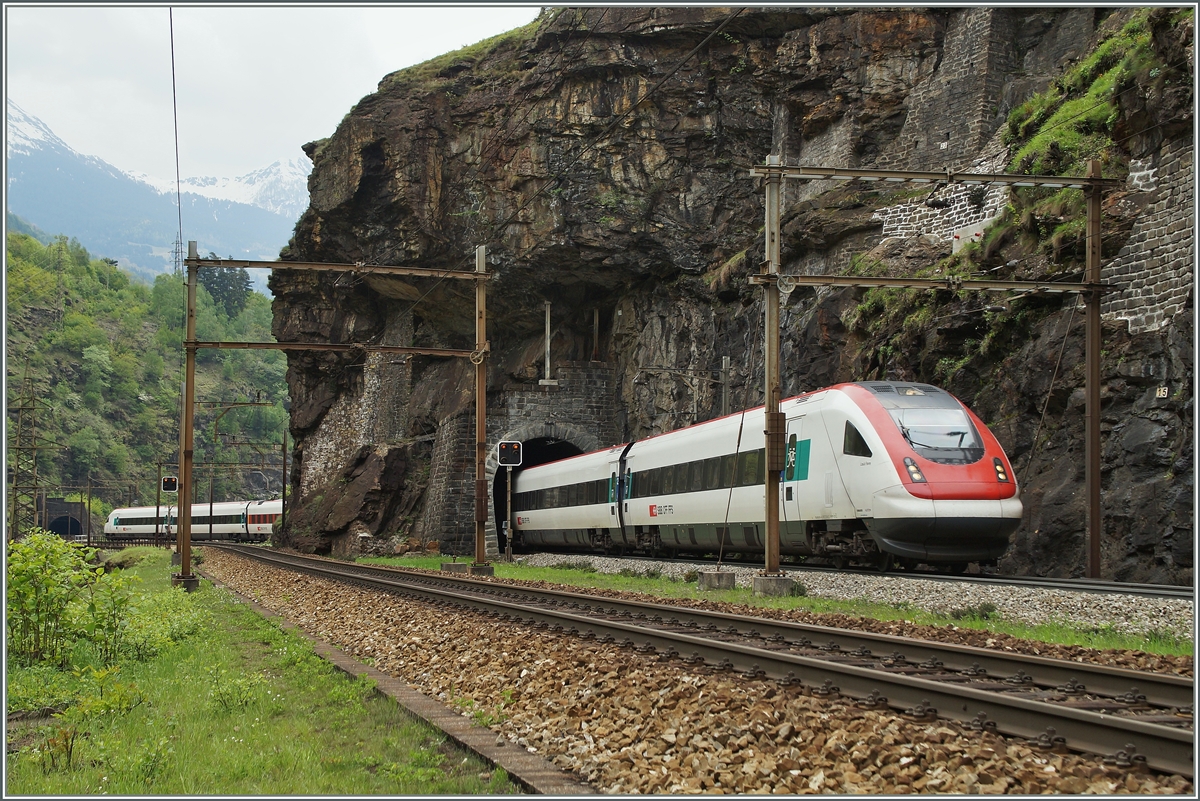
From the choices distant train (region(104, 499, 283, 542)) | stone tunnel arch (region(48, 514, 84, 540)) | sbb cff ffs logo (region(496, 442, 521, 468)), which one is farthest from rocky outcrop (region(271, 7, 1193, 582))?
stone tunnel arch (region(48, 514, 84, 540))

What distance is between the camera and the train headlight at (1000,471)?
14.1 m

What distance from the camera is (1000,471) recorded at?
46.4 feet

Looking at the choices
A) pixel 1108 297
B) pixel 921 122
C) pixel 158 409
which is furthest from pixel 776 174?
pixel 158 409

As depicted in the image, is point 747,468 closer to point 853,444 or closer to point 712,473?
point 712,473

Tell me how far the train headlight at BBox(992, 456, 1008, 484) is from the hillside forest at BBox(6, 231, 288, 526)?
75917 mm

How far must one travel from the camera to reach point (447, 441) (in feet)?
119

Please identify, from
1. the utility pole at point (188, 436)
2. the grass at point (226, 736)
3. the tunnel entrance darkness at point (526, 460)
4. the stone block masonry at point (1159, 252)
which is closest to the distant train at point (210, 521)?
the tunnel entrance darkness at point (526, 460)

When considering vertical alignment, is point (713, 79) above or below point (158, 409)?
above

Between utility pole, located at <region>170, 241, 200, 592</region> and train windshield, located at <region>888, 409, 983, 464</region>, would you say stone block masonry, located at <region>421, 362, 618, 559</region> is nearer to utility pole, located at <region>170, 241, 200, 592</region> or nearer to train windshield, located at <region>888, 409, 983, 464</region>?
utility pole, located at <region>170, 241, 200, 592</region>

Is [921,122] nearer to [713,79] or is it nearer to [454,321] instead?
[713,79]

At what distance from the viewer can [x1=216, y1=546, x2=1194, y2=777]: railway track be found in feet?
16.7

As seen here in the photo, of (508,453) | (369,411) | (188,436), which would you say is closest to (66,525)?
(369,411)

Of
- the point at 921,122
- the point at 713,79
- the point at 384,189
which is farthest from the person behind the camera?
the point at 384,189

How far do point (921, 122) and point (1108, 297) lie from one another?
1389cm
